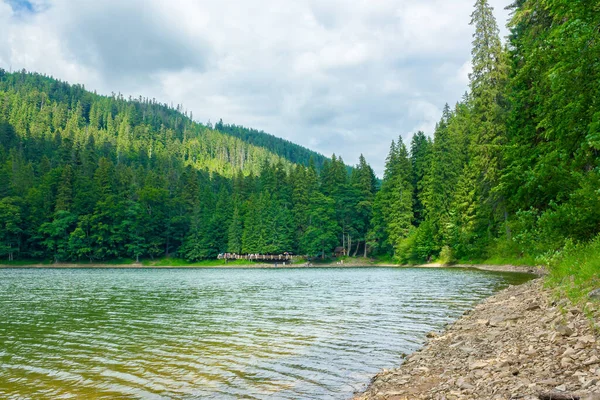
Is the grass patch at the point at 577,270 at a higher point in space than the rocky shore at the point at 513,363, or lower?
higher

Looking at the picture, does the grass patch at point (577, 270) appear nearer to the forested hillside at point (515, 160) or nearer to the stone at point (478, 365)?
the forested hillside at point (515, 160)

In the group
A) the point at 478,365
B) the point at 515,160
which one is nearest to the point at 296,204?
the point at 515,160

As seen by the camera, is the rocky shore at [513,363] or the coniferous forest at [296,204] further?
the coniferous forest at [296,204]

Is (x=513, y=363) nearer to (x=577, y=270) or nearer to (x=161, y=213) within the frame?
(x=577, y=270)

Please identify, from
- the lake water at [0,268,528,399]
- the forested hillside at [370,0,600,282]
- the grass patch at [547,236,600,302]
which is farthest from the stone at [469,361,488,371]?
the forested hillside at [370,0,600,282]

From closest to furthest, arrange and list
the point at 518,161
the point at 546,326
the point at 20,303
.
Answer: the point at 546,326, the point at 518,161, the point at 20,303

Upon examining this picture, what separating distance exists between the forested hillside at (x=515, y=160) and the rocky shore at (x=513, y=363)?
2.43m

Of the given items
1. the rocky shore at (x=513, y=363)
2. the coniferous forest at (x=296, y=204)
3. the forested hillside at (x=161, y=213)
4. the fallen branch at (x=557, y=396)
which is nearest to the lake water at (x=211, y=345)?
the rocky shore at (x=513, y=363)

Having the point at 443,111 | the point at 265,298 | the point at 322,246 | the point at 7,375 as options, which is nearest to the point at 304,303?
the point at 265,298

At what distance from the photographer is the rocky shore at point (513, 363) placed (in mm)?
5246

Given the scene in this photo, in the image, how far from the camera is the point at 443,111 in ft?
332

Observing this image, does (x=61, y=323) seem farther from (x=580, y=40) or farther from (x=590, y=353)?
(x=580, y=40)

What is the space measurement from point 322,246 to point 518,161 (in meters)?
68.2

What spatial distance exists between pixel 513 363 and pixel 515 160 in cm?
1738
